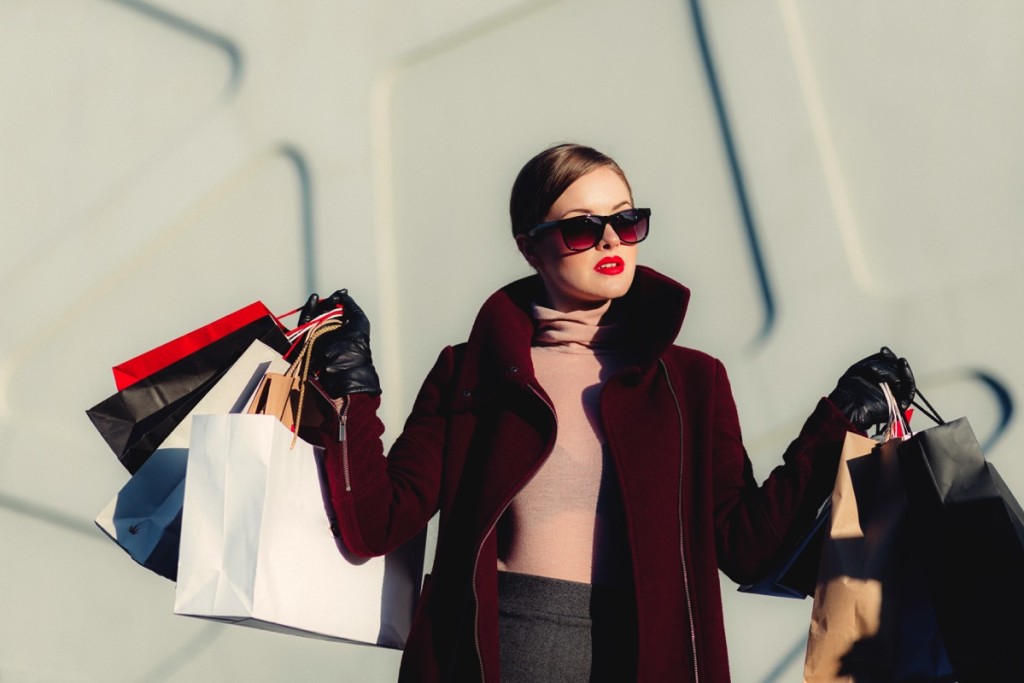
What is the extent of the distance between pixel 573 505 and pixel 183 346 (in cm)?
64

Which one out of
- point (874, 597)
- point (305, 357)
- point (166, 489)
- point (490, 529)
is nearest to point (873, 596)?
point (874, 597)

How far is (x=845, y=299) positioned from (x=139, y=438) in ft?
4.58

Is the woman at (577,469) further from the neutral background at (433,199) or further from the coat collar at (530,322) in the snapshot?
the neutral background at (433,199)

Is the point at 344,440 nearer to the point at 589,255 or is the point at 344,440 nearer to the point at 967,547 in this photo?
the point at 589,255

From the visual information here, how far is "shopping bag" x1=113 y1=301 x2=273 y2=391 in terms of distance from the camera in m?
1.70

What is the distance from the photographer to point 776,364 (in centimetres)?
234

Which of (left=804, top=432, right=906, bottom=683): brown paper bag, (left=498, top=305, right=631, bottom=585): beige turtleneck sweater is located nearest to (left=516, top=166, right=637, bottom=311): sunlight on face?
(left=498, top=305, right=631, bottom=585): beige turtleneck sweater

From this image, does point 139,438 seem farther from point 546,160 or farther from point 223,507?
point 546,160

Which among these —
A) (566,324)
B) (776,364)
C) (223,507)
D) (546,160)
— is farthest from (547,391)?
(776,364)

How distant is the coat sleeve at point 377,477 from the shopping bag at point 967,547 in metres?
0.63

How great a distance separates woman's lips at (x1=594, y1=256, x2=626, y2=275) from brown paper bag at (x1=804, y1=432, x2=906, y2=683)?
1.29ft

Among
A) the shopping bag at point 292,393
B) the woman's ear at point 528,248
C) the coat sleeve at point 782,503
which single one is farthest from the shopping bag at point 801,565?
the shopping bag at point 292,393

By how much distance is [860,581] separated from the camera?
1449mm

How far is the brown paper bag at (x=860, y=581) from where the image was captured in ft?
4.75
